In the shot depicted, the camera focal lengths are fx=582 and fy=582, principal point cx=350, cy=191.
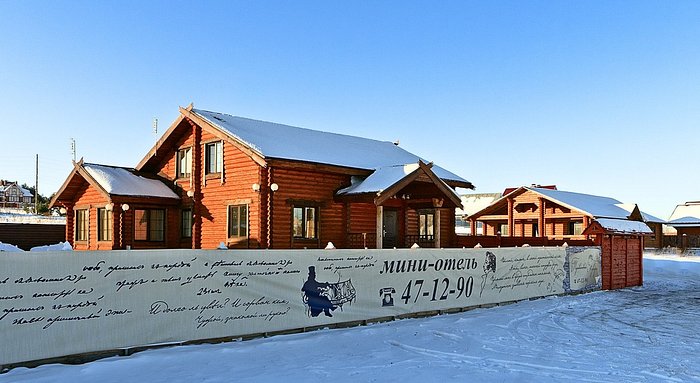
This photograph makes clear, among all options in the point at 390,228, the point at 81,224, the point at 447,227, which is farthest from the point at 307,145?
the point at 81,224

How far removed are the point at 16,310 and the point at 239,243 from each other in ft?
39.1

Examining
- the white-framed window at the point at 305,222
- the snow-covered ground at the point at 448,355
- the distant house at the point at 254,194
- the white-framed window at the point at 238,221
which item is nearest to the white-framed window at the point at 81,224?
the distant house at the point at 254,194

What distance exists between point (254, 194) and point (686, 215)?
4764cm

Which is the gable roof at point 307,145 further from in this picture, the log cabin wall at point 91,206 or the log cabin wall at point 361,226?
the log cabin wall at point 91,206

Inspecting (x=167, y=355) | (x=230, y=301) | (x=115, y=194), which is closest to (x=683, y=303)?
(x=230, y=301)

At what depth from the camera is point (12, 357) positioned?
25.7 ft

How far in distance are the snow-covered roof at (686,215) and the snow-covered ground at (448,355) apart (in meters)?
42.4

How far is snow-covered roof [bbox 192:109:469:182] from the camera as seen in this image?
19.8 meters

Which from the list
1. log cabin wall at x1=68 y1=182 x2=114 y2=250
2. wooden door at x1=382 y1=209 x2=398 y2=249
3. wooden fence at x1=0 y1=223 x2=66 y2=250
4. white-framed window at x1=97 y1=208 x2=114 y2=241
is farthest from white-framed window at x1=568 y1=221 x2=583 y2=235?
wooden fence at x1=0 y1=223 x2=66 y2=250

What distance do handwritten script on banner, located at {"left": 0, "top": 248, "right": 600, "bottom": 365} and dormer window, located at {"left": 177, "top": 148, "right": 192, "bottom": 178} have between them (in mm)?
12413

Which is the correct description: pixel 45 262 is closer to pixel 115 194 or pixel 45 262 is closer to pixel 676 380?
pixel 676 380

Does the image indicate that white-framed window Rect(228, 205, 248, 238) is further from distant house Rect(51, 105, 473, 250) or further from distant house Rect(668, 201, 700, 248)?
distant house Rect(668, 201, 700, 248)

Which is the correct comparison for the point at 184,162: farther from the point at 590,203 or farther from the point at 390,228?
the point at 590,203

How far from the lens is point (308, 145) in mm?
21875
